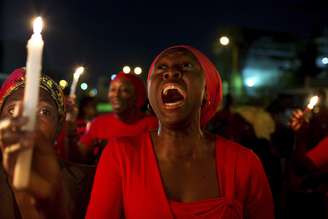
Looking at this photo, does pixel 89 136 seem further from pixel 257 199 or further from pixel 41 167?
pixel 41 167

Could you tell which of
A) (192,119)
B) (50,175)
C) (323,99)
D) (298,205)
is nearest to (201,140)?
(192,119)

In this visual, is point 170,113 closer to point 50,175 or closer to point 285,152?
point 50,175

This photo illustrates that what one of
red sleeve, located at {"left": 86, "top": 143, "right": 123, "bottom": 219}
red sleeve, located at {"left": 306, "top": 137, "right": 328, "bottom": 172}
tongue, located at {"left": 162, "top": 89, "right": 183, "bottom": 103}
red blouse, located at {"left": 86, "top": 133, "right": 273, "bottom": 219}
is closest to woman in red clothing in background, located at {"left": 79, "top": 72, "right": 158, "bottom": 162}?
red sleeve, located at {"left": 306, "top": 137, "right": 328, "bottom": 172}

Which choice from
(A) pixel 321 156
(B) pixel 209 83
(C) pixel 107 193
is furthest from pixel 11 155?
(A) pixel 321 156

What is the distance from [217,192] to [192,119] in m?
Result: 0.49

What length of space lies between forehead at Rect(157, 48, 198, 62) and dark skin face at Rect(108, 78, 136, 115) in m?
2.79

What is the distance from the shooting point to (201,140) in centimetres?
247

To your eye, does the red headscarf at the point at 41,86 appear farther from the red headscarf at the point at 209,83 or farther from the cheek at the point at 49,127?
the red headscarf at the point at 209,83

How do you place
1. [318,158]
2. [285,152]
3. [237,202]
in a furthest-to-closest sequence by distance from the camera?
[285,152]
[318,158]
[237,202]

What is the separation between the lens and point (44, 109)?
2398 millimetres

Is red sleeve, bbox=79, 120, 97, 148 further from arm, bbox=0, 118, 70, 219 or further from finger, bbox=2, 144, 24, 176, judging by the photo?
finger, bbox=2, 144, 24, 176

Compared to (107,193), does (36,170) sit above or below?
above

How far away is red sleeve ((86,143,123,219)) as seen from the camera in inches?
78.6

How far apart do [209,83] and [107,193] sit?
0.99m
